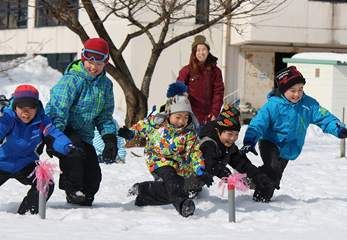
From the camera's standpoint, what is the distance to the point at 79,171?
227 inches

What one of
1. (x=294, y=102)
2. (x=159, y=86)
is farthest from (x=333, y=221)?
(x=159, y=86)

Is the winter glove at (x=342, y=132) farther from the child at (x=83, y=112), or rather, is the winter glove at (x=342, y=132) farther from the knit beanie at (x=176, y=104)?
the child at (x=83, y=112)

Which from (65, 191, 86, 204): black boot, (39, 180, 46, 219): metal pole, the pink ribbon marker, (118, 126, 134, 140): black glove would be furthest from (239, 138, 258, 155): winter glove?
(39, 180, 46, 219): metal pole

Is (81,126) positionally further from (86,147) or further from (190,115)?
(190,115)

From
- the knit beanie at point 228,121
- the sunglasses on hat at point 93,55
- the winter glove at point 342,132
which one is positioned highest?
the sunglasses on hat at point 93,55

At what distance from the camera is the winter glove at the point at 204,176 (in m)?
5.30

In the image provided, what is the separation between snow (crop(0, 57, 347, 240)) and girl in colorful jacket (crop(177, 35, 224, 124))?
0.93m

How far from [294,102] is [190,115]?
1156 mm

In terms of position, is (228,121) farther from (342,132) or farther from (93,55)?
(93,55)

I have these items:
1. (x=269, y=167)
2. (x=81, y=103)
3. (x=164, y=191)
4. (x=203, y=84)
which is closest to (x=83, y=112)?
(x=81, y=103)

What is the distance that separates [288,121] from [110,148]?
1.86m

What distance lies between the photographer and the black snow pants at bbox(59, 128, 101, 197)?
225 inches

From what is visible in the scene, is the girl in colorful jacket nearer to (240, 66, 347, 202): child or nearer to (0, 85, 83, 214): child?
(240, 66, 347, 202): child

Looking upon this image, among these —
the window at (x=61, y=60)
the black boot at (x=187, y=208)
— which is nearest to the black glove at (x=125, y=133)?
the black boot at (x=187, y=208)
